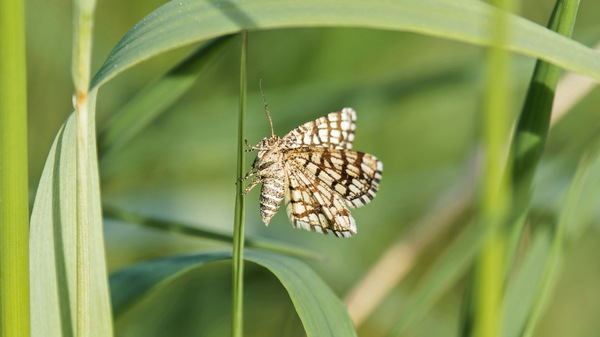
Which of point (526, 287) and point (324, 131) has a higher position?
point (324, 131)

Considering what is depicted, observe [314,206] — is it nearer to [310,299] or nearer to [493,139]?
[310,299]

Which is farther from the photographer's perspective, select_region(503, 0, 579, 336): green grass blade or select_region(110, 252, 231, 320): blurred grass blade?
select_region(110, 252, 231, 320): blurred grass blade

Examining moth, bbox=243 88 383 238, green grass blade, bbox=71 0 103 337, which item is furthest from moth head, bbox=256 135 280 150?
green grass blade, bbox=71 0 103 337

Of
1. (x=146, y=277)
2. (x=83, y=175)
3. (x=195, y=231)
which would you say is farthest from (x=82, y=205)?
(x=195, y=231)

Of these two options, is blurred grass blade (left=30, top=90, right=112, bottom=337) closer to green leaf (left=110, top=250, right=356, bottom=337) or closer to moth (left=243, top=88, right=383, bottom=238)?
green leaf (left=110, top=250, right=356, bottom=337)

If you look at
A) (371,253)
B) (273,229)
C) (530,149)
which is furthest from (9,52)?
(371,253)

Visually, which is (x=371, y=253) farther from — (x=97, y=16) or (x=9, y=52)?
(x=9, y=52)
